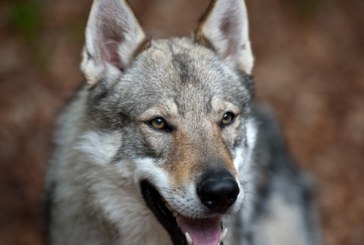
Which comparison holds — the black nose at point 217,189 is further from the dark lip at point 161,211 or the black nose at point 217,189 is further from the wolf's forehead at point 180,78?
the wolf's forehead at point 180,78

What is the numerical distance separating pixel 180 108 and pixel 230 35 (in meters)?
0.92

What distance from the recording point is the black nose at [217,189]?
430 centimetres

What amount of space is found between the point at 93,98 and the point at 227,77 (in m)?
0.89

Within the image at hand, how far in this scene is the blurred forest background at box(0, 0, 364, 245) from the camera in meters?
7.78

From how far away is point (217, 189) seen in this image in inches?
169

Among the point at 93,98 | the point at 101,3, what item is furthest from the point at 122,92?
the point at 101,3

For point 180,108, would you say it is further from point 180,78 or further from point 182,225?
point 182,225

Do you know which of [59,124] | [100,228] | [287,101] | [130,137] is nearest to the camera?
[130,137]

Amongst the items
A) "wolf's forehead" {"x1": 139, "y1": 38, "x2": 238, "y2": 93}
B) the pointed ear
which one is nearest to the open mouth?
"wolf's forehead" {"x1": 139, "y1": 38, "x2": 238, "y2": 93}

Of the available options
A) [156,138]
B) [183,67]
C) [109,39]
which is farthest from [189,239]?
[109,39]

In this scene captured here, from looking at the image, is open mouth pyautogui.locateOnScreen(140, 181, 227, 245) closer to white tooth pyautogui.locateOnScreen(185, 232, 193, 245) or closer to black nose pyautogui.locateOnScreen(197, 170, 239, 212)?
white tooth pyautogui.locateOnScreen(185, 232, 193, 245)

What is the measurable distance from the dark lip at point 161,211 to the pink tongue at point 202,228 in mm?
49

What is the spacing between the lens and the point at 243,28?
528cm

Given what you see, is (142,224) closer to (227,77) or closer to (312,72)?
(227,77)
